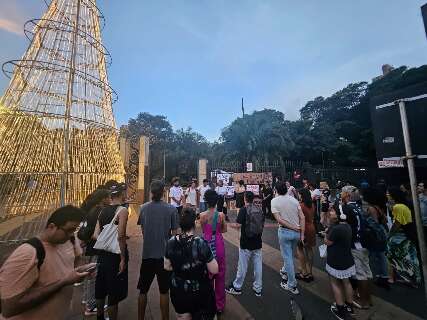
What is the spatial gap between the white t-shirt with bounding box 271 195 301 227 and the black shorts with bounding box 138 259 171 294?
2.19 m

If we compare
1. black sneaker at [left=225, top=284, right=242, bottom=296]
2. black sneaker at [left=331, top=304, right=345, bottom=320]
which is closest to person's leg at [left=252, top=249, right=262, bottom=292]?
black sneaker at [left=225, top=284, right=242, bottom=296]

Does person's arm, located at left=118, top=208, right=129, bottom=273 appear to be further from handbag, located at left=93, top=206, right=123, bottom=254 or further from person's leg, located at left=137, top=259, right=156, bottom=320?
person's leg, located at left=137, top=259, right=156, bottom=320

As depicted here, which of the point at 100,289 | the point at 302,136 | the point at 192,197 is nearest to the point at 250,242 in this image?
the point at 100,289

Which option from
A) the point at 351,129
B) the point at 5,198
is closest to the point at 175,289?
the point at 5,198

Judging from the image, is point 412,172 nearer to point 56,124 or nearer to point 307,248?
point 307,248

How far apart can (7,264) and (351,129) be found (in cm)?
3437

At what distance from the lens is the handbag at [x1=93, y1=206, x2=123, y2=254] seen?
3.09 metres

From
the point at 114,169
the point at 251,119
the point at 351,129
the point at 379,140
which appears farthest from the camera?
the point at 351,129

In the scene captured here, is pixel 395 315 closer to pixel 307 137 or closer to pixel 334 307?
pixel 334 307

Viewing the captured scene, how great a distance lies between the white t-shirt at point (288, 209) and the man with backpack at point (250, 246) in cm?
39

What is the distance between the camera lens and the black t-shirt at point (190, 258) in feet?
8.09

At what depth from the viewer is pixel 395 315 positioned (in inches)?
144

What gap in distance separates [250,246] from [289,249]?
0.74 metres

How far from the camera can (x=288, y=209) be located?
14.4ft
